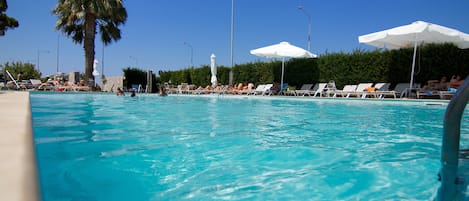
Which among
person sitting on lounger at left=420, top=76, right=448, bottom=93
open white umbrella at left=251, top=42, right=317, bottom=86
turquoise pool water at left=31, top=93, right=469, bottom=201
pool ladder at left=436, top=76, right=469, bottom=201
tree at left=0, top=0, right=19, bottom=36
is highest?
tree at left=0, top=0, right=19, bottom=36

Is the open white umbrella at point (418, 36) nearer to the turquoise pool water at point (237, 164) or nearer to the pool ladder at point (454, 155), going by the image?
the turquoise pool water at point (237, 164)

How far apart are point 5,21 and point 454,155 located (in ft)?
92.0

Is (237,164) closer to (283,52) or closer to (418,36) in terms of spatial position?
(418,36)

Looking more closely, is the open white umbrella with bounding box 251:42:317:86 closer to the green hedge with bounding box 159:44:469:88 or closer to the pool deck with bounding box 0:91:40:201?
the green hedge with bounding box 159:44:469:88

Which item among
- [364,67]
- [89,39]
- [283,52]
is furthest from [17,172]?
[89,39]

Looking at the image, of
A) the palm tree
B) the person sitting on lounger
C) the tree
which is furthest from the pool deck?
the tree

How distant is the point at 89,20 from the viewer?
22641mm

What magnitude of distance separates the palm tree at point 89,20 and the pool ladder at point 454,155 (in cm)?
2366

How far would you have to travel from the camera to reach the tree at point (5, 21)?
21.8m

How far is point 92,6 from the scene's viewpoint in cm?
2186

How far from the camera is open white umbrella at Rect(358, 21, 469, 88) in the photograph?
11836mm

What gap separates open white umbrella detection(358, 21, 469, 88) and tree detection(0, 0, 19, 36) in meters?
22.5

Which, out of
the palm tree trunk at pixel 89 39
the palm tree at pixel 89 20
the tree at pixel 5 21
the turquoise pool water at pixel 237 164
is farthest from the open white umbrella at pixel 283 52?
→ the tree at pixel 5 21

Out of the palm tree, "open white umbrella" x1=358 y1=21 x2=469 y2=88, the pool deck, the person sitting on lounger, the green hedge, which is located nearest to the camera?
the pool deck
